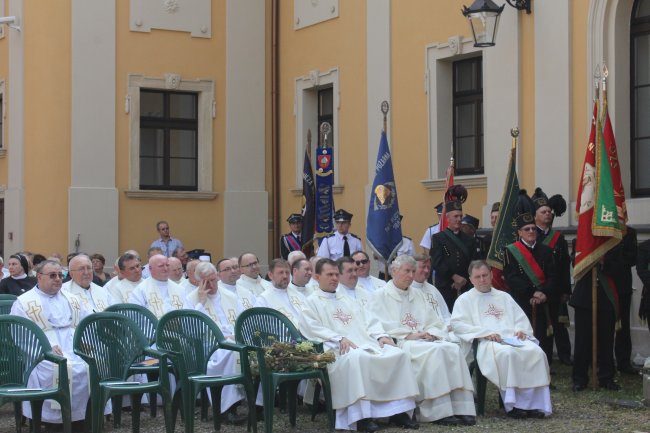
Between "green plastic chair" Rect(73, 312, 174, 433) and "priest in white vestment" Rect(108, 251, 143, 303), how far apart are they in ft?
7.45

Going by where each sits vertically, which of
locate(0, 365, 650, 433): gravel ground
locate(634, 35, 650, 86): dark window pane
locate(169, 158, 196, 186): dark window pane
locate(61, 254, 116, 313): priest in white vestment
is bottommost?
locate(0, 365, 650, 433): gravel ground

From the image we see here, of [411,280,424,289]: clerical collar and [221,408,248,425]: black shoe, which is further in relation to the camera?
[411,280,424,289]: clerical collar

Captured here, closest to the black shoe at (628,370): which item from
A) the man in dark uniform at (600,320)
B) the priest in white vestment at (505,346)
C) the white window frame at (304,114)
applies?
A: the man in dark uniform at (600,320)

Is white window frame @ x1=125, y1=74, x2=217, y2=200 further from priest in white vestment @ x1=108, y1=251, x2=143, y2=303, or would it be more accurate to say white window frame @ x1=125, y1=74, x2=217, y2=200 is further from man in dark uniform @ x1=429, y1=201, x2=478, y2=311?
man in dark uniform @ x1=429, y1=201, x2=478, y2=311

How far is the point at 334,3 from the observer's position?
59.9 ft

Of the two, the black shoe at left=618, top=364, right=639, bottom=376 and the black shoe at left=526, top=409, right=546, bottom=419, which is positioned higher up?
the black shoe at left=618, top=364, right=639, bottom=376

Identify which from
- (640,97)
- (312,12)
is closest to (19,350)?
(640,97)

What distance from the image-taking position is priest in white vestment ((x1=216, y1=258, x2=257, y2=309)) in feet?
36.2

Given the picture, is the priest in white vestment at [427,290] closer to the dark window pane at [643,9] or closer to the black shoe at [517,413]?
the black shoe at [517,413]

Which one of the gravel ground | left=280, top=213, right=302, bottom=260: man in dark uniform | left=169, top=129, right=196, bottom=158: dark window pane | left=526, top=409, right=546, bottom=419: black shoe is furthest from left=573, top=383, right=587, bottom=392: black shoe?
left=169, top=129, right=196, bottom=158: dark window pane

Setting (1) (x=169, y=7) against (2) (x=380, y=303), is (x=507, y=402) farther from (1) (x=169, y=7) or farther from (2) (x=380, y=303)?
(1) (x=169, y=7)

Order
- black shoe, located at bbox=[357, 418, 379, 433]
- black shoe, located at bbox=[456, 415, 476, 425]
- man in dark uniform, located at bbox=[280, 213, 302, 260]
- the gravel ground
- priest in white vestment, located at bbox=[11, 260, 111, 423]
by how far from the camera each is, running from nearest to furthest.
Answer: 1. black shoe, located at bbox=[357, 418, 379, 433]
2. the gravel ground
3. priest in white vestment, located at bbox=[11, 260, 111, 423]
4. black shoe, located at bbox=[456, 415, 476, 425]
5. man in dark uniform, located at bbox=[280, 213, 302, 260]

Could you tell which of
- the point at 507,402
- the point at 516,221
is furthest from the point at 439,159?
the point at 507,402

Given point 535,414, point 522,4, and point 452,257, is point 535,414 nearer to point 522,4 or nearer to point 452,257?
point 452,257
